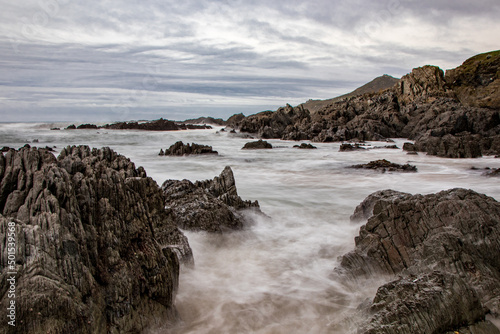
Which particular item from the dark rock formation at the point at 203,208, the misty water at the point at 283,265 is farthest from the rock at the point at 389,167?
the dark rock formation at the point at 203,208

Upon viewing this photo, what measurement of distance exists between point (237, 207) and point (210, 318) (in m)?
4.26

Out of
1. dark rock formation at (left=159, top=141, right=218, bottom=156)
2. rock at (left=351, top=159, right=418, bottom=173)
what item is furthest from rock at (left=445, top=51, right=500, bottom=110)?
dark rock formation at (left=159, top=141, right=218, bottom=156)

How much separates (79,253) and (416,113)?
43393 millimetres

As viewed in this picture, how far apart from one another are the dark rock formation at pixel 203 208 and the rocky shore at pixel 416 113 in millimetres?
25542

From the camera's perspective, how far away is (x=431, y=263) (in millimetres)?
4559

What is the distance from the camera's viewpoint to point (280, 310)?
188 inches

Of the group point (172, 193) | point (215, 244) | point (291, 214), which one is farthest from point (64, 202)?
point (291, 214)

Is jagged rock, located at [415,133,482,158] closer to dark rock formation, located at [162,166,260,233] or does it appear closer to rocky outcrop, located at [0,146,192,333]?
dark rock formation, located at [162,166,260,233]

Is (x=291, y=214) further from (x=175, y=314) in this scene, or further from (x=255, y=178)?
(x=255, y=178)

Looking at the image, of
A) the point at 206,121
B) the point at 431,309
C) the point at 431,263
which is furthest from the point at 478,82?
the point at 206,121

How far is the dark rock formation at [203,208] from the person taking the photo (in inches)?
291

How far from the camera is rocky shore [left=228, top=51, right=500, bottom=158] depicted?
31562 millimetres

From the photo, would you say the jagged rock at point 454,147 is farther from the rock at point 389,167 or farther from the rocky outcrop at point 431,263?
the rocky outcrop at point 431,263

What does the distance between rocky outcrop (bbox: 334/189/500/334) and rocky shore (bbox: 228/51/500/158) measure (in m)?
26.4
